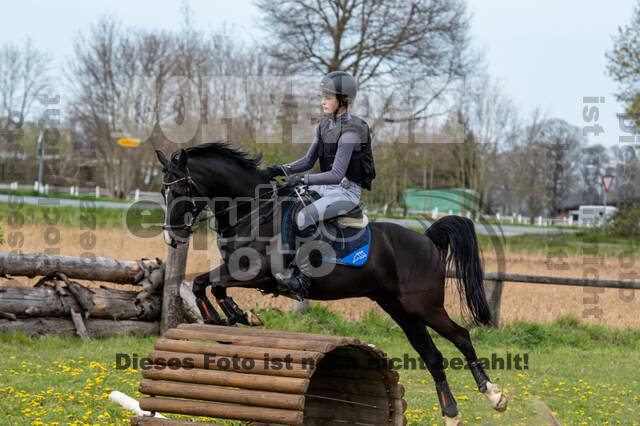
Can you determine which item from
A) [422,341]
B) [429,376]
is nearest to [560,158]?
[429,376]

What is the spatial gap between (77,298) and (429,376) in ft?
15.5

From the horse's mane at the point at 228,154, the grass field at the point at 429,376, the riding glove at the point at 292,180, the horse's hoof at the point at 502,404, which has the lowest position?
the grass field at the point at 429,376

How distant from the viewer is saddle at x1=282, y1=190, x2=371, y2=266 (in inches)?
201

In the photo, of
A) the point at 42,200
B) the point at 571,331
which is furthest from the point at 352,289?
the point at 42,200

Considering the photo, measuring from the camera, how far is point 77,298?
790 cm

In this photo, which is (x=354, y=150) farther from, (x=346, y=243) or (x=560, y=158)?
(x=560, y=158)

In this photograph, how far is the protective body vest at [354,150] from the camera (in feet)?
16.8

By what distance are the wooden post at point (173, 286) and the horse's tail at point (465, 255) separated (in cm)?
405

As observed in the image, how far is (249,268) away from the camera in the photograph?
4812mm

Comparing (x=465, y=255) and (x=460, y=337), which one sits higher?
(x=465, y=255)

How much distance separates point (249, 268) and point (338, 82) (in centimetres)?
173

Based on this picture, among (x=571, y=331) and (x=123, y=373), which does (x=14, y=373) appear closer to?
(x=123, y=373)

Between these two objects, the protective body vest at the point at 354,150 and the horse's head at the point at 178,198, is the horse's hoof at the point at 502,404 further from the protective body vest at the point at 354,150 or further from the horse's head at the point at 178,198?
the horse's head at the point at 178,198

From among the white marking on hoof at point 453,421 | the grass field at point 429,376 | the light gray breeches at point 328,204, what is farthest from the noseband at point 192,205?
the white marking on hoof at point 453,421
